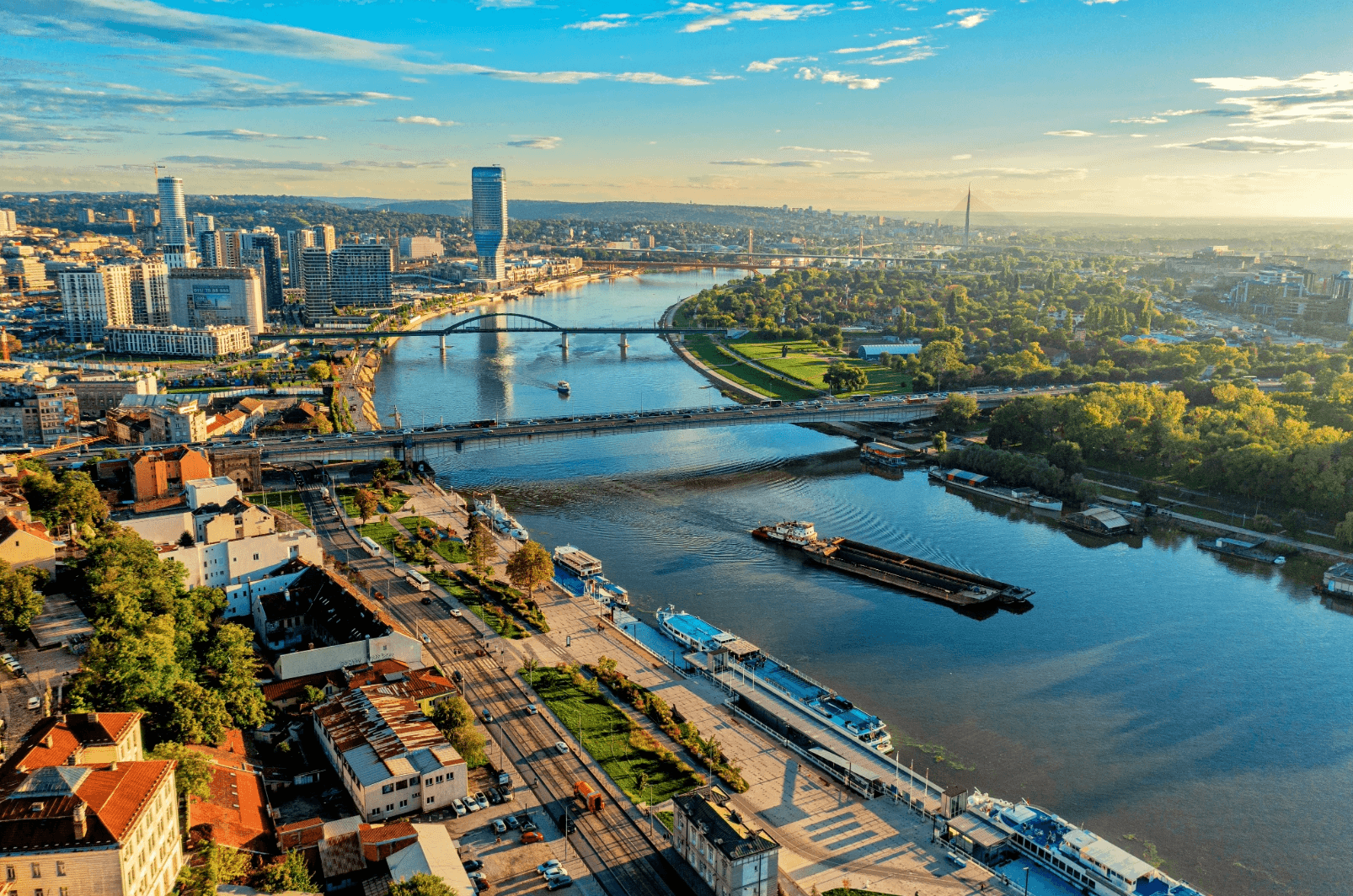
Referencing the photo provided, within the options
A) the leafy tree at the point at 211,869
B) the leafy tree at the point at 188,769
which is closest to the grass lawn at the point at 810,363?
the leafy tree at the point at 188,769

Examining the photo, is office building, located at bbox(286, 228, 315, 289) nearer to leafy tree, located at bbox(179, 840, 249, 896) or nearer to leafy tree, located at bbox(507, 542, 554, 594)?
leafy tree, located at bbox(507, 542, 554, 594)

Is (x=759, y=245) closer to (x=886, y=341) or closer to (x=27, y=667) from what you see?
(x=886, y=341)

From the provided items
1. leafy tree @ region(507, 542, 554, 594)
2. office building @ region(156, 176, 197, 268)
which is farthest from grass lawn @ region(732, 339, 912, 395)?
office building @ region(156, 176, 197, 268)

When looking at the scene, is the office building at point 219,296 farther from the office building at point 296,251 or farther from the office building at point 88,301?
the office building at point 296,251

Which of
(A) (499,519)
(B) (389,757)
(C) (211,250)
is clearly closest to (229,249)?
(C) (211,250)

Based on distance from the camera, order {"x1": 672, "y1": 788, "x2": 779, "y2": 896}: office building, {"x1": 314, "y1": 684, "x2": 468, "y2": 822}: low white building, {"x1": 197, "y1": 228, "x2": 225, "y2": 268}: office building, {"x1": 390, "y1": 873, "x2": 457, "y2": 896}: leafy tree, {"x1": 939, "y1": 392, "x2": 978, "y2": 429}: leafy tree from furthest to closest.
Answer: {"x1": 197, "y1": 228, "x2": 225, "y2": 268}: office building < {"x1": 939, "y1": 392, "x2": 978, "y2": 429}: leafy tree < {"x1": 314, "y1": 684, "x2": 468, "y2": 822}: low white building < {"x1": 672, "y1": 788, "x2": 779, "y2": 896}: office building < {"x1": 390, "y1": 873, "x2": 457, "y2": 896}: leafy tree

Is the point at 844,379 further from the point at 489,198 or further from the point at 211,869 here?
the point at 489,198

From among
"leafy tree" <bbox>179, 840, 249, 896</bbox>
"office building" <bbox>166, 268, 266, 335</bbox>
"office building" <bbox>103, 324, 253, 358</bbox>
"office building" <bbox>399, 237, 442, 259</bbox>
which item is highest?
"office building" <bbox>399, 237, 442, 259</bbox>

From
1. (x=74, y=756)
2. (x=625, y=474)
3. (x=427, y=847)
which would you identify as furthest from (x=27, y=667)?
(x=625, y=474)
